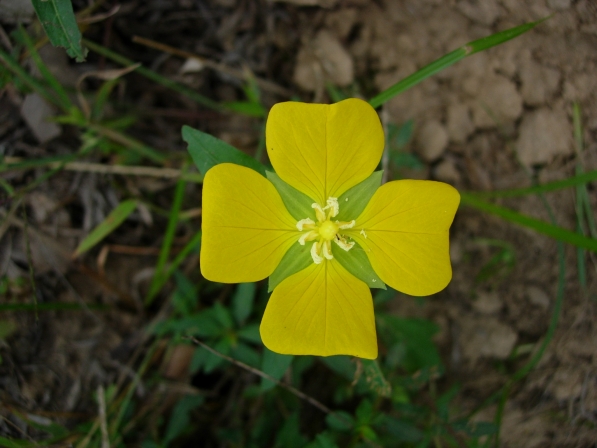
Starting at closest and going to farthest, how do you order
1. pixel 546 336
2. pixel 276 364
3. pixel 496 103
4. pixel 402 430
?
pixel 276 364, pixel 402 430, pixel 546 336, pixel 496 103

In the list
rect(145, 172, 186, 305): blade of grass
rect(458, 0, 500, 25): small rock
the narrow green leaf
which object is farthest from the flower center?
rect(458, 0, 500, 25): small rock

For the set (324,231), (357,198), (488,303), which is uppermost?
(488,303)

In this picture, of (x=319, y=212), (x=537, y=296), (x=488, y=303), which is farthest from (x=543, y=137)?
(x=319, y=212)

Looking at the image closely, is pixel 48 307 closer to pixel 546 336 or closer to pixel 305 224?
pixel 305 224

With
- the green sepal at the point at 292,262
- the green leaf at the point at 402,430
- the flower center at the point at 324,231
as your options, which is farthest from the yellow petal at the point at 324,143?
the green leaf at the point at 402,430

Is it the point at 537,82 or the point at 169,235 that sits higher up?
the point at 537,82

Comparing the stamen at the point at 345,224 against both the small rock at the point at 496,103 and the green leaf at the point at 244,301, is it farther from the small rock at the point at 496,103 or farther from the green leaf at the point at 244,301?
the small rock at the point at 496,103
